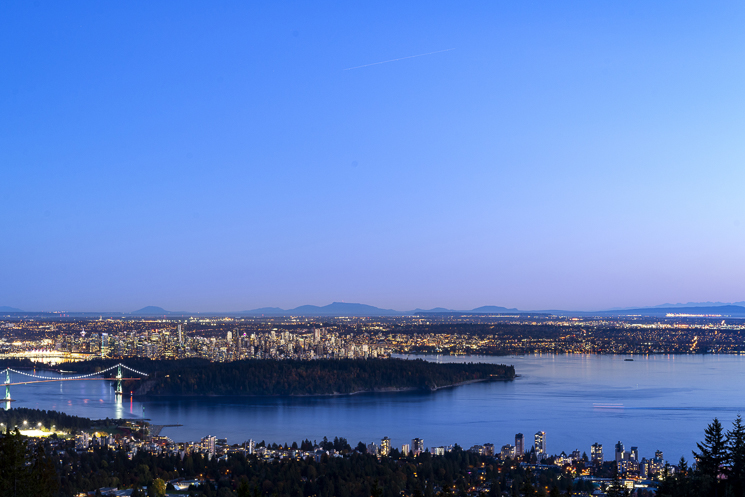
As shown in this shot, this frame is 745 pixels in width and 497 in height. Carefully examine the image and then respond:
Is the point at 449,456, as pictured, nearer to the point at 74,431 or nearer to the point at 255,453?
the point at 255,453

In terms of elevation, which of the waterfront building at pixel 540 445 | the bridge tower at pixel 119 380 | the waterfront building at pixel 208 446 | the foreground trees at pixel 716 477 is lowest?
the bridge tower at pixel 119 380

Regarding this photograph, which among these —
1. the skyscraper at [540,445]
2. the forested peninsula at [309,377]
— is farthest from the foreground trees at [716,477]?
the forested peninsula at [309,377]

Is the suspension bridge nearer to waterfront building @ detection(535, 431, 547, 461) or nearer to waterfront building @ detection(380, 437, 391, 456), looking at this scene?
waterfront building @ detection(380, 437, 391, 456)

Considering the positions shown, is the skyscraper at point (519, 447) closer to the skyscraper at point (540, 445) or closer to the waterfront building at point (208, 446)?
the skyscraper at point (540, 445)

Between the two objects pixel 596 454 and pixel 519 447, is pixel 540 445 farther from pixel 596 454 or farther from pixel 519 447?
pixel 596 454

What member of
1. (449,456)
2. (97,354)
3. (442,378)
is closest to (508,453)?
(449,456)

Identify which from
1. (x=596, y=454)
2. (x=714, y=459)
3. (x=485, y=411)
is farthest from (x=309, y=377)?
(x=714, y=459)

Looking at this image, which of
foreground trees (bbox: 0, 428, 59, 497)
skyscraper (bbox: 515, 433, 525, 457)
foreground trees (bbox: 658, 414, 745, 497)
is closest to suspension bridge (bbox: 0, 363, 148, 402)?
skyscraper (bbox: 515, 433, 525, 457)
